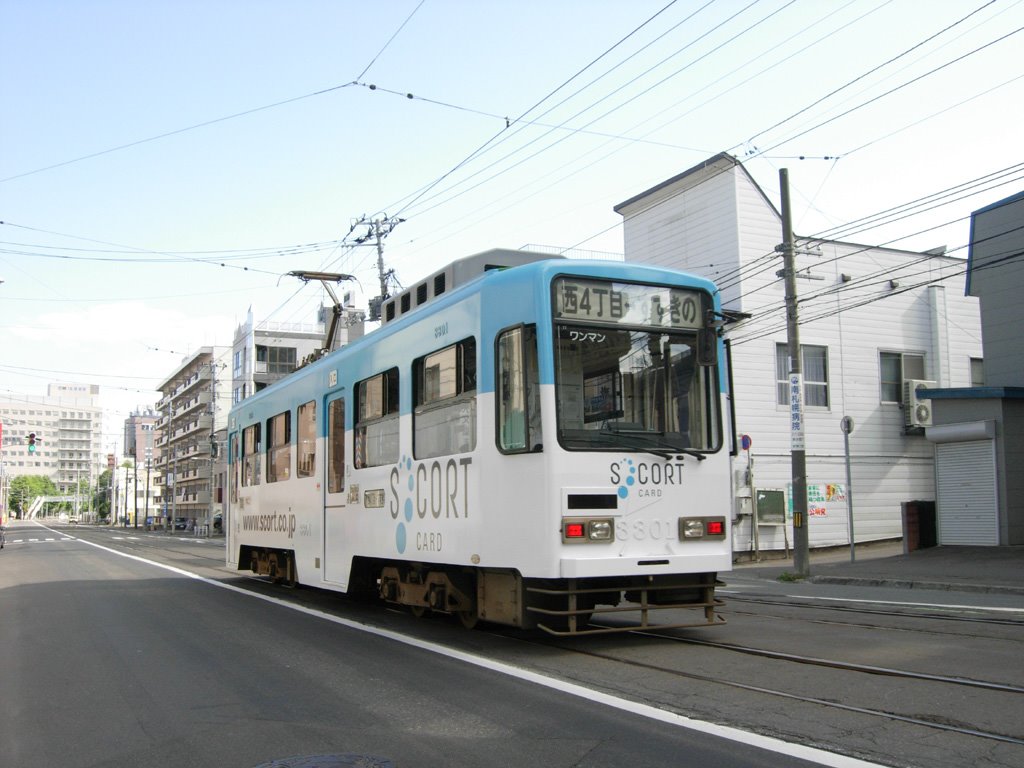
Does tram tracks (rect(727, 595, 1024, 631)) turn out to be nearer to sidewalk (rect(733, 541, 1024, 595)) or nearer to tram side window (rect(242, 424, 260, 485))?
sidewalk (rect(733, 541, 1024, 595))

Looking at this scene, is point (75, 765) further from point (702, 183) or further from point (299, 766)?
point (702, 183)

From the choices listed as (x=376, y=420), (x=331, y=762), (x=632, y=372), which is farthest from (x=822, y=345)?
(x=331, y=762)

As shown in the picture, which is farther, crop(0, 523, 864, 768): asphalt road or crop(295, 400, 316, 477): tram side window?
crop(295, 400, 316, 477): tram side window

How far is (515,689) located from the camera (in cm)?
647

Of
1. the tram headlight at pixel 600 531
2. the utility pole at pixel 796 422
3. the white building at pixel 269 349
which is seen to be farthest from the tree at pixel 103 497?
the tram headlight at pixel 600 531

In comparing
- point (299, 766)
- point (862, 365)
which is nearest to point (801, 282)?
point (862, 365)

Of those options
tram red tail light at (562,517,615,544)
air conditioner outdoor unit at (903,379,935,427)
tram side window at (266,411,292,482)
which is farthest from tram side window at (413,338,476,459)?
air conditioner outdoor unit at (903,379,935,427)

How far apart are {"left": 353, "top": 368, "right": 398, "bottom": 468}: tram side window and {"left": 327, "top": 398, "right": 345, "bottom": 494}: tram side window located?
528 mm

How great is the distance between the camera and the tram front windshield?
24.9 ft

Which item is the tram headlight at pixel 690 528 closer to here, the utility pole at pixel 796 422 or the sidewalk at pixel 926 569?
the sidewalk at pixel 926 569

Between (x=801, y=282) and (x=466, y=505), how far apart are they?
60.5 ft

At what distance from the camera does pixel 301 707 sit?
6227 mm

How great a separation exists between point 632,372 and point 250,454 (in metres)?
10.5

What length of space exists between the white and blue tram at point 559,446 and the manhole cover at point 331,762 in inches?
106
